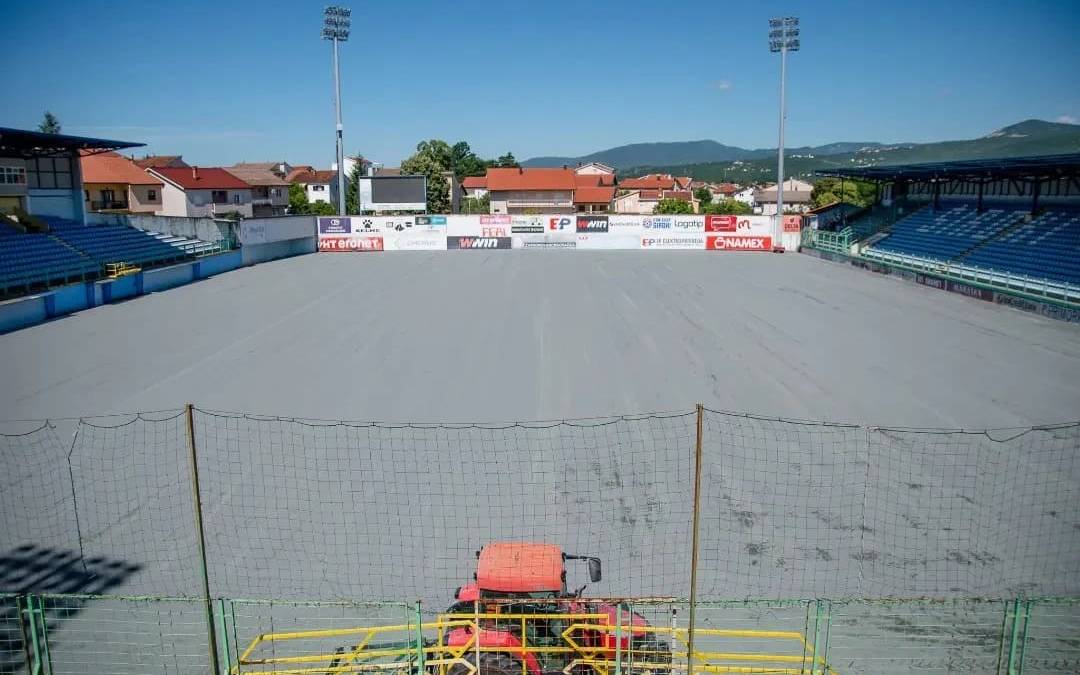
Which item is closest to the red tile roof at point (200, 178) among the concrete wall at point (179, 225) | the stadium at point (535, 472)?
the concrete wall at point (179, 225)

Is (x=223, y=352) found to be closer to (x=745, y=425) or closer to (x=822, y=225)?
(x=745, y=425)

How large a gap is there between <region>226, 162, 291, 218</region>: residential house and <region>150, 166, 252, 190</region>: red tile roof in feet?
7.95

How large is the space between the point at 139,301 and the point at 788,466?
26193 mm

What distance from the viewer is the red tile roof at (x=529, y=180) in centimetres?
8688

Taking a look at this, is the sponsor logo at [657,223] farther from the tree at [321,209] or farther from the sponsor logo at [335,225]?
the tree at [321,209]

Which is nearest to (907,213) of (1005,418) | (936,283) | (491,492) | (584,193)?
(936,283)

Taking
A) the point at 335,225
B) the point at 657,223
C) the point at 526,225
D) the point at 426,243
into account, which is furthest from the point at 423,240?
the point at 657,223

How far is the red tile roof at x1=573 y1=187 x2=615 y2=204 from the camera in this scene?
9119cm

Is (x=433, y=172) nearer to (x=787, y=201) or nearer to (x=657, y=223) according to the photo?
(x=657, y=223)

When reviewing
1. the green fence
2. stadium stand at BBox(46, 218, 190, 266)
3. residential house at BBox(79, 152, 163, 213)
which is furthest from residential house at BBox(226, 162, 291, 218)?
the green fence

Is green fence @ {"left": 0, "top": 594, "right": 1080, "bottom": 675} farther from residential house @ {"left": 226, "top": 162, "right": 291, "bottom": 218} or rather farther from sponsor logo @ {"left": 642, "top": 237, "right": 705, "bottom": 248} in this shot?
residential house @ {"left": 226, "top": 162, "right": 291, "bottom": 218}

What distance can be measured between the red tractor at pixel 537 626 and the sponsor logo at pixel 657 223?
44.1 metres

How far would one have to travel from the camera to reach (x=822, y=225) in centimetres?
5003

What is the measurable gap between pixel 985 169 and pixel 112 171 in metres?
57.6
